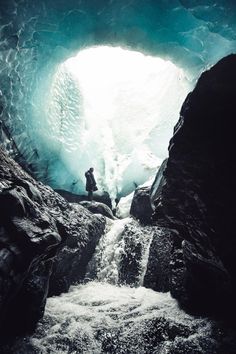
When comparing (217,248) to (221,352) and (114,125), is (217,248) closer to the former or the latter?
(221,352)

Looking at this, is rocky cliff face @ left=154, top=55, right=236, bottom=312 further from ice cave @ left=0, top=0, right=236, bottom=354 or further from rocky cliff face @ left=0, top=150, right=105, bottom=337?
rocky cliff face @ left=0, top=150, right=105, bottom=337

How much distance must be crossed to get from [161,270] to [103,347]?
309 cm

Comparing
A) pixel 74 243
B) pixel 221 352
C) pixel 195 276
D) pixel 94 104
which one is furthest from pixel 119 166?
pixel 221 352

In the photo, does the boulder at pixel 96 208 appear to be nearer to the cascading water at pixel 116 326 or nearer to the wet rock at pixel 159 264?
the wet rock at pixel 159 264

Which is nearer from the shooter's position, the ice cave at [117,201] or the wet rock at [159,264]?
the ice cave at [117,201]

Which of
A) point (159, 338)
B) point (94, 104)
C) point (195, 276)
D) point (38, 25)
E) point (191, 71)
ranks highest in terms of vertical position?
point (94, 104)

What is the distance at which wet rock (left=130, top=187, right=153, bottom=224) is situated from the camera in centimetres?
941

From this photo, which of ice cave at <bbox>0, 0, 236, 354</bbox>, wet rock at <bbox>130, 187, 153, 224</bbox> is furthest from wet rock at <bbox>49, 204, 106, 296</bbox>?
wet rock at <bbox>130, 187, 153, 224</bbox>

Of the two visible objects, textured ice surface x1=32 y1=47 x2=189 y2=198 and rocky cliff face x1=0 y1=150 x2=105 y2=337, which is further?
textured ice surface x1=32 y1=47 x2=189 y2=198

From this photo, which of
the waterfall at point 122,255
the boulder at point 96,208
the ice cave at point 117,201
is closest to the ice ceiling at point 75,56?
the ice cave at point 117,201

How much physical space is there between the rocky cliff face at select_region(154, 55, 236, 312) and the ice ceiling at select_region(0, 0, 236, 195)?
5.17 metres

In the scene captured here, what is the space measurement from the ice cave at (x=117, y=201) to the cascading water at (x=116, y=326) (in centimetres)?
2

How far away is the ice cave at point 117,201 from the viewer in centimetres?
301

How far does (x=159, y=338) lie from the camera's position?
3.44m
